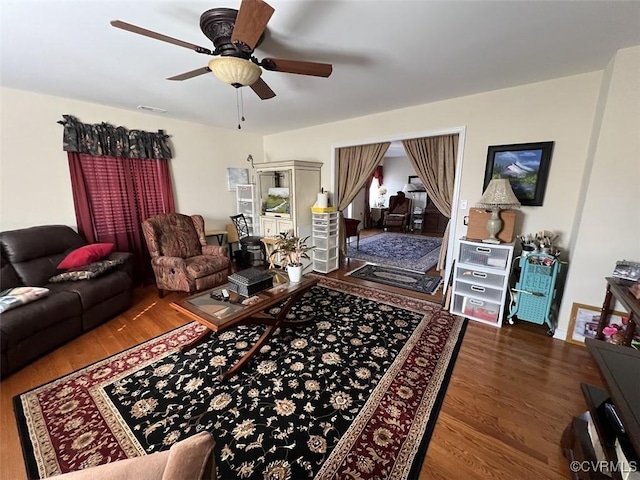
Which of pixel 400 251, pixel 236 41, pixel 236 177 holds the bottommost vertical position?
pixel 400 251

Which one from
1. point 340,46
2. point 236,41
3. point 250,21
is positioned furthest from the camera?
point 340,46

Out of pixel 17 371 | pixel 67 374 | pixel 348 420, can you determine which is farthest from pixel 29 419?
pixel 348 420

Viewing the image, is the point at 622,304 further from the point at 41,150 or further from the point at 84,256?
the point at 41,150

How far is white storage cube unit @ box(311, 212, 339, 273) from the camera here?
4105 mm

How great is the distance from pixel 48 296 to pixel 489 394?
3.62m

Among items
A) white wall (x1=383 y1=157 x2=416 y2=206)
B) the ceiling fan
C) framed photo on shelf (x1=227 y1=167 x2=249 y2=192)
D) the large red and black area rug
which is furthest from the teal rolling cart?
white wall (x1=383 y1=157 x2=416 y2=206)

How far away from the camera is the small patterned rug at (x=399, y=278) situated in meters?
3.60

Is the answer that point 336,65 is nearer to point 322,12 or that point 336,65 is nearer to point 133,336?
point 322,12

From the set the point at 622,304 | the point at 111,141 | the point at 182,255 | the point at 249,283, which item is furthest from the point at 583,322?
the point at 111,141

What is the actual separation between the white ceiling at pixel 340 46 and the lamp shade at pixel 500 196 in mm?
1008

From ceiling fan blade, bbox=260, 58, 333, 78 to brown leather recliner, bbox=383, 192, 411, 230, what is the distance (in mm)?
6125

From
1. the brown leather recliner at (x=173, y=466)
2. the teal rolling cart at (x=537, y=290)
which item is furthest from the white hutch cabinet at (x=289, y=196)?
the brown leather recliner at (x=173, y=466)

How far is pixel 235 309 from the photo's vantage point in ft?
6.27

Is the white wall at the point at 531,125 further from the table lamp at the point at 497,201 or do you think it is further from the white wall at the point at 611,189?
the table lamp at the point at 497,201
